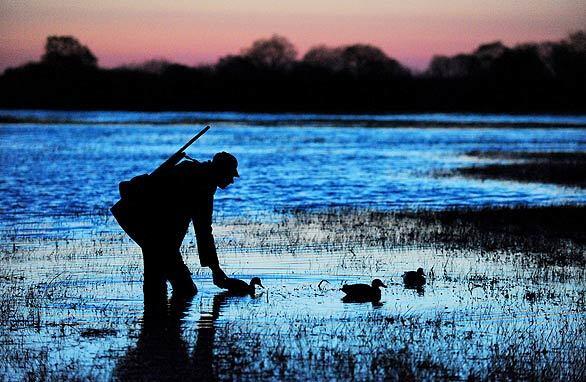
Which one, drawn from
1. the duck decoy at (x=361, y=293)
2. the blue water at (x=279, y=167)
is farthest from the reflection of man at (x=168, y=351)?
the blue water at (x=279, y=167)

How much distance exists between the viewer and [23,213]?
65.2 ft

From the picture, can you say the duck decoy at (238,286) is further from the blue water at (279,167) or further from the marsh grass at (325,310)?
the blue water at (279,167)

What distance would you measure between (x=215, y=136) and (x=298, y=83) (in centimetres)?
5757

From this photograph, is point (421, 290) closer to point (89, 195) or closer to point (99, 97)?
point (89, 195)

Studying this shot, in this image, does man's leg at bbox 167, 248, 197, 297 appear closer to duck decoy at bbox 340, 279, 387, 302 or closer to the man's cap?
the man's cap

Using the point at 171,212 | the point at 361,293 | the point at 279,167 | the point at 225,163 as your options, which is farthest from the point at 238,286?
the point at 279,167

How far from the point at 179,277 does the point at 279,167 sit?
25.1 meters

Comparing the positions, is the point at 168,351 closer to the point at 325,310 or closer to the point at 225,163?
the point at 325,310

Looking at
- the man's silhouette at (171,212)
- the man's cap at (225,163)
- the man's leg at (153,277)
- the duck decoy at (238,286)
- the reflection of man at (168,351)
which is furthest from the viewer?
the duck decoy at (238,286)

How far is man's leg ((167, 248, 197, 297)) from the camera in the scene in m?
10.5

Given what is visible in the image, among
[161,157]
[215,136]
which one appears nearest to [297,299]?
[161,157]

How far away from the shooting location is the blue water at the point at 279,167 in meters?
22.3

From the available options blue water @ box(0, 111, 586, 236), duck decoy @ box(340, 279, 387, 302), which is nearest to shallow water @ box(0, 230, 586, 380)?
duck decoy @ box(340, 279, 387, 302)

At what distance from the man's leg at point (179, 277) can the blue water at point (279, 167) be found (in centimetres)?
719
